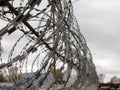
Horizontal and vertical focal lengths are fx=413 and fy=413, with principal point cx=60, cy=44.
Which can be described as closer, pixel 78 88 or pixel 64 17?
pixel 64 17

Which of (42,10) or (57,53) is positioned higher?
(42,10)

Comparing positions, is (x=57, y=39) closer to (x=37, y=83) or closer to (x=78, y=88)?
(x=37, y=83)

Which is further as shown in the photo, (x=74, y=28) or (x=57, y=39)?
(x=74, y=28)

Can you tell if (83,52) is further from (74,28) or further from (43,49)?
(43,49)

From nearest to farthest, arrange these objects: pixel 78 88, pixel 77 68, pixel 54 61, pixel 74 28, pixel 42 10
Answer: pixel 42 10 < pixel 54 61 < pixel 74 28 < pixel 77 68 < pixel 78 88

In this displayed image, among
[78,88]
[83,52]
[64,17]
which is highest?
[64,17]

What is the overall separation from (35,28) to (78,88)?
160cm

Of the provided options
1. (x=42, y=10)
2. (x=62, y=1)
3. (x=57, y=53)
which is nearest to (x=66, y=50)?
(x=57, y=53)

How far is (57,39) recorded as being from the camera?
9.13 ft

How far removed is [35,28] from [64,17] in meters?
0.25

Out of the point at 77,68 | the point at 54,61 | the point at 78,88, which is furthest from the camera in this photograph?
the point at 78,88

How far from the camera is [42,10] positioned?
8.81 feet

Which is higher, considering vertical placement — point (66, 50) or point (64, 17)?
point (64, 17)

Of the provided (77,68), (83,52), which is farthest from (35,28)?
(83,52)
